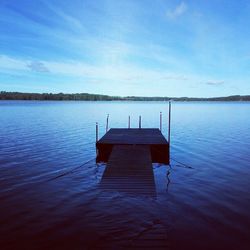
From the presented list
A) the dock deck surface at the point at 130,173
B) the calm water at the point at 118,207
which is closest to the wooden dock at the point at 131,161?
the dock deck surface at the point at 130,173

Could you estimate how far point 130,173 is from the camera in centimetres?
1543

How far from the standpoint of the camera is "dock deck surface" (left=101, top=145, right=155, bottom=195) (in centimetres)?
1360

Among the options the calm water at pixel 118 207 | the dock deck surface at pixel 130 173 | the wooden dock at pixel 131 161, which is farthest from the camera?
the wooden dock at pixel 131 161

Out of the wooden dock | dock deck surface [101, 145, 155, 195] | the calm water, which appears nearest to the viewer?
the calm water

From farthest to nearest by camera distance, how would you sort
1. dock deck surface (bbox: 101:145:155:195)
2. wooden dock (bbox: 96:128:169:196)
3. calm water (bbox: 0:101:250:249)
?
wooden dock (bbox: 96:128:169:196) < dock deck surface (bbox: 101:145:155:195) < calm water (bbox: 0:101:250:249)

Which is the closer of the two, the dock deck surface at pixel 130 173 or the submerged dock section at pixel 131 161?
the dock deck surface at pixel 130 173

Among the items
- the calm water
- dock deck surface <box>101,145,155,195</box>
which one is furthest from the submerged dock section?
the calm water

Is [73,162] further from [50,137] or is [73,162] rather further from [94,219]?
[50,137]

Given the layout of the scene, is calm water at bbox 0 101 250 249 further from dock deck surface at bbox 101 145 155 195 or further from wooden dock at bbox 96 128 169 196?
wooden dock at bbox 96 128 169 196

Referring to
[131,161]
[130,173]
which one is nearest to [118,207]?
[130,173]

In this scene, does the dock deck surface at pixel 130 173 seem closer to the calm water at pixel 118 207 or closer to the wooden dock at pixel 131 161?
the wooden dock at pixel 131 161

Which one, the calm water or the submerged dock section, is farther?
the submerged dock section

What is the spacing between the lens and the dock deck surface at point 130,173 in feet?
44.6

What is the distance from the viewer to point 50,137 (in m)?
32.0
